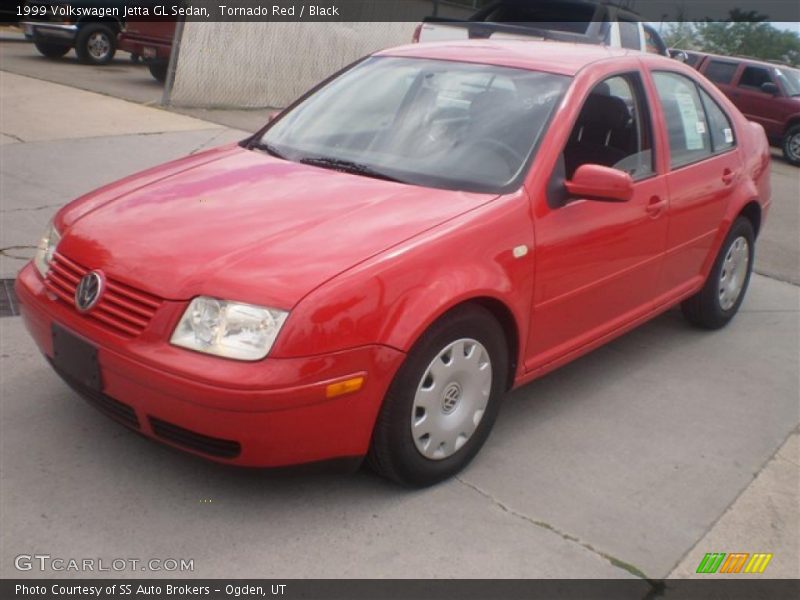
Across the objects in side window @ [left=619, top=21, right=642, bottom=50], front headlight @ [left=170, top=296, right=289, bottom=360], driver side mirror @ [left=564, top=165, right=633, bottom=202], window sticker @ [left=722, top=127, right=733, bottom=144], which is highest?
side window @ [left=619, top=21, right=642, bottom=50]

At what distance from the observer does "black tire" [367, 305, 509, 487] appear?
328cm

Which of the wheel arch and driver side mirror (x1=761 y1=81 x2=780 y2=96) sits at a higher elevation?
driver side mirror (x1=761 y1=81 x2=780 y2=96)

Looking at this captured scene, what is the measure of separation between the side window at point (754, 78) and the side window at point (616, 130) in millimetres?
13380

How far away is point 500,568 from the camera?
3143 millimetres

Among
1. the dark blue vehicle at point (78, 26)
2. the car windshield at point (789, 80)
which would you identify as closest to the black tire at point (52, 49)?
the dark blue vehicle at point (78, 26)

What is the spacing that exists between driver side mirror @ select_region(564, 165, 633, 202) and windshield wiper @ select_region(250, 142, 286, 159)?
1316 millimetres

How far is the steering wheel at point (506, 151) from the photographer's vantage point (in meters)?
3.89

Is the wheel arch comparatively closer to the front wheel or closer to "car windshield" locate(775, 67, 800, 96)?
the front wheel

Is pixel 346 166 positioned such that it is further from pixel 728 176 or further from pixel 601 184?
pixel 728 176

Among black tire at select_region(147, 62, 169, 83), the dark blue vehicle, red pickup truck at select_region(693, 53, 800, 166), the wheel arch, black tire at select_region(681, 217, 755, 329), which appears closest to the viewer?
black tire at select_region(681, 217, 755, 329)

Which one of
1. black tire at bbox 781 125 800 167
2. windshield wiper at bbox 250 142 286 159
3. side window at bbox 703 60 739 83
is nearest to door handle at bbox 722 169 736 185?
windshield wiper at bbox 250 142 286 159

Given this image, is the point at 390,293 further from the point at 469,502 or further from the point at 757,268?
the point at 757,268

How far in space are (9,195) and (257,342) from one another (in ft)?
16.4

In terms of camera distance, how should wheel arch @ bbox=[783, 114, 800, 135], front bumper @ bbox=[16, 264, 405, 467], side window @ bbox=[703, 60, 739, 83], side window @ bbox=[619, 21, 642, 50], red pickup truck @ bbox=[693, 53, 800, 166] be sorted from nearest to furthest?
front bumper @ bbox=[16, 264, 405, 467] → side window @ bbox=[619, 21, 642, 50] → wheel arch @ bbox=[783, 114, 800, 135] → red pickup truck @ bbox=[693, 53, 800, 166] → side window @ bbox=[703, 60, 739, 83]
